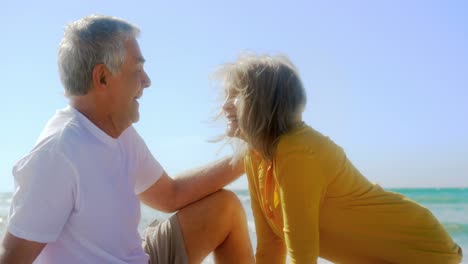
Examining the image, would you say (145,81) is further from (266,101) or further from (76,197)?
(76,197)

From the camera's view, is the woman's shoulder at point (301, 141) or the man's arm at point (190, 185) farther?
the man's arm at point (190, 185)

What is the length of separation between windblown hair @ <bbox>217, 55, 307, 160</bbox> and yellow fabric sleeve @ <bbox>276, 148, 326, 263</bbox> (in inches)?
7.2

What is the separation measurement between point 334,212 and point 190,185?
0.84m

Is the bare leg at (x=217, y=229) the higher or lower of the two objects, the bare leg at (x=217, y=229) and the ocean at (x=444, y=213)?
the higher

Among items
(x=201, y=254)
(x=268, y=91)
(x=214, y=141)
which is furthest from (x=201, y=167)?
(x=268, y=91)

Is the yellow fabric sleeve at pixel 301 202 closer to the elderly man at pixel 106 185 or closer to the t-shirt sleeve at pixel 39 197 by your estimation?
the elderly man at pixel 106 185

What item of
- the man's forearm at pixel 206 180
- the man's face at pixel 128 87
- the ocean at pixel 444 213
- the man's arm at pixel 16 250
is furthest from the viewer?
the ocean at pixel 444 213

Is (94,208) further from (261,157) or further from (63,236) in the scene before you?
(261,157)

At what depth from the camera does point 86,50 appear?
264 centimetres

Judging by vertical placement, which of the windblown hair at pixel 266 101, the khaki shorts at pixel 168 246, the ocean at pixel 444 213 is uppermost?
the windblown hair at pixel 266 101

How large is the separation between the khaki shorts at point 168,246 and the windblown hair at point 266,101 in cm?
63

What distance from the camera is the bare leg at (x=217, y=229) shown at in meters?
3.08

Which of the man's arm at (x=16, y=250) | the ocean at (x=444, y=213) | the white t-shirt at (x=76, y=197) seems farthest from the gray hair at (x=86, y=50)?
the ocean at (x=444, y=213)

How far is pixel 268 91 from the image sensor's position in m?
2.80
